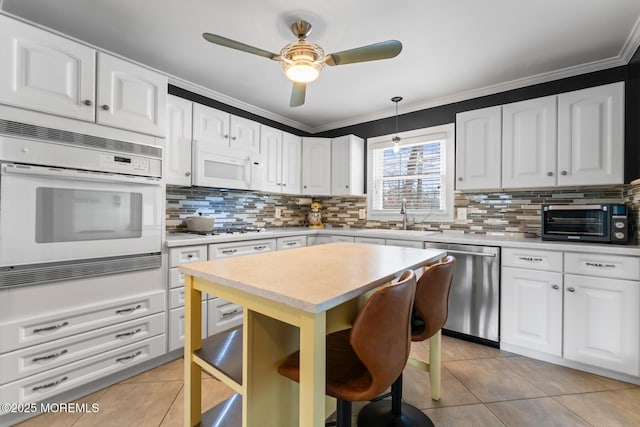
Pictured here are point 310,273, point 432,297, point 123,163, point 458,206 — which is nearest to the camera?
point 310,273

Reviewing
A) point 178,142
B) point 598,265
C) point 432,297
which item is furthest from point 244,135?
point 598,265

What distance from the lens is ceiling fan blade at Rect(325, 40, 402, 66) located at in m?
1.53

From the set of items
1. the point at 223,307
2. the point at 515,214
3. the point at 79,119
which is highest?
the point at 79,119

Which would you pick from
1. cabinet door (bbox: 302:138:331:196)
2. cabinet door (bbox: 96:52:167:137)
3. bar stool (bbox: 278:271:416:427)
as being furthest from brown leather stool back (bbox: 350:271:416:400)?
cabinet door (bbox: 302:138:331:196)

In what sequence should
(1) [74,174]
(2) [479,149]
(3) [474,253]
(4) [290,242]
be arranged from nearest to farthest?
(1) [74,174]
(3) [474,253]
(2) [479,149]
(4) [290,242]

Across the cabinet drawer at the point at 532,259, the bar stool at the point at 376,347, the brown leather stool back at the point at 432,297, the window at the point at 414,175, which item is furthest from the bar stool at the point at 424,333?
the window at the point at 414,175

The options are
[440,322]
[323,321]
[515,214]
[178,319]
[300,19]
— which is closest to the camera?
[323,321]

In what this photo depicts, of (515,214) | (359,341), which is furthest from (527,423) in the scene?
(515,214)

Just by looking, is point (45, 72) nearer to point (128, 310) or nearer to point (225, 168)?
point (225, 168)

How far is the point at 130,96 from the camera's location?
1.99 m

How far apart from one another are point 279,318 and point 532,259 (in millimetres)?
2250

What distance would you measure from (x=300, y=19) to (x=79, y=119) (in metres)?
1.56

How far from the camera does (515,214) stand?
277cm

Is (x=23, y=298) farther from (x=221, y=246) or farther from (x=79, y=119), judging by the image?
(x=221, y=246)
